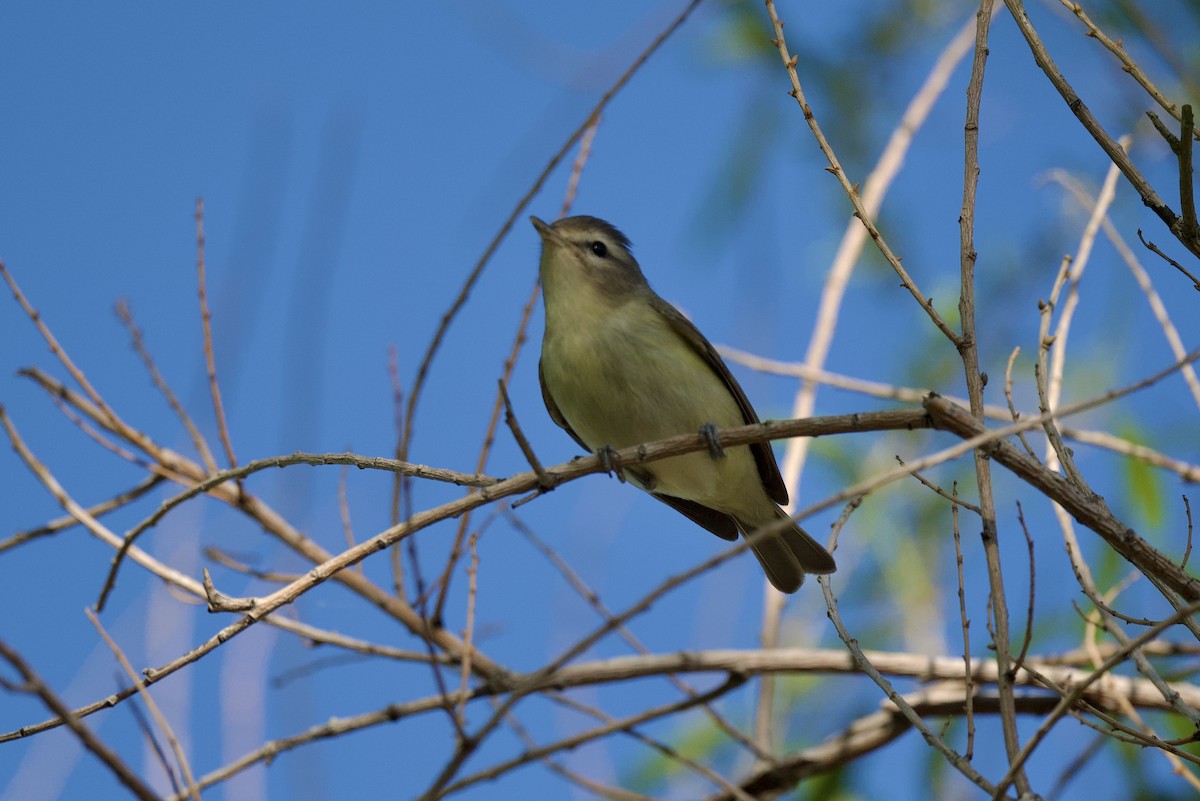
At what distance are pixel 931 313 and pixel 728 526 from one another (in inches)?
107

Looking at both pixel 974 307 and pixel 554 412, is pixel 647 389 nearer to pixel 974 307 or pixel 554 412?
pixel 554 412

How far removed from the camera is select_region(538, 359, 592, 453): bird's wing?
488 centimetres

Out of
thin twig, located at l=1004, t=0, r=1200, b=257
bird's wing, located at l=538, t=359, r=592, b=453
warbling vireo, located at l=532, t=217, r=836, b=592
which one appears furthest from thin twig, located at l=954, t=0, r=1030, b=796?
bird's wing, located at l=538, t=359, r=592, b=453

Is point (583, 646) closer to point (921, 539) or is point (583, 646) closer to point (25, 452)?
point (25, 452)

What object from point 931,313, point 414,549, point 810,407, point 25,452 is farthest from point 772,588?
point 25,452

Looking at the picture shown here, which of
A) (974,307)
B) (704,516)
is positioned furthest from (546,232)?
(974,307)

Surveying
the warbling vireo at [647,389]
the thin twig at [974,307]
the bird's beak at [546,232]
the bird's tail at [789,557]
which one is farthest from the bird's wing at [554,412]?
the thin twig at [974,307]

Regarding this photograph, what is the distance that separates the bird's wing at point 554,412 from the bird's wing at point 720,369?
0.58 meters

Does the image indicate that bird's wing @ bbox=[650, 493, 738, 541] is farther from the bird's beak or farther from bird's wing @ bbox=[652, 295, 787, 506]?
the bird's beak

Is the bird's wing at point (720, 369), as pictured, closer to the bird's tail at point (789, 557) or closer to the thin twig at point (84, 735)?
the bird's tail at point (789, 557)

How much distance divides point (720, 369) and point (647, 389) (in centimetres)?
45

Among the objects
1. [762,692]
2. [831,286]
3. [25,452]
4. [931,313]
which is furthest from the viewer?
[831,286]

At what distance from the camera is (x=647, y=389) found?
14.6ft

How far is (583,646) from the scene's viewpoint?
200 cm
